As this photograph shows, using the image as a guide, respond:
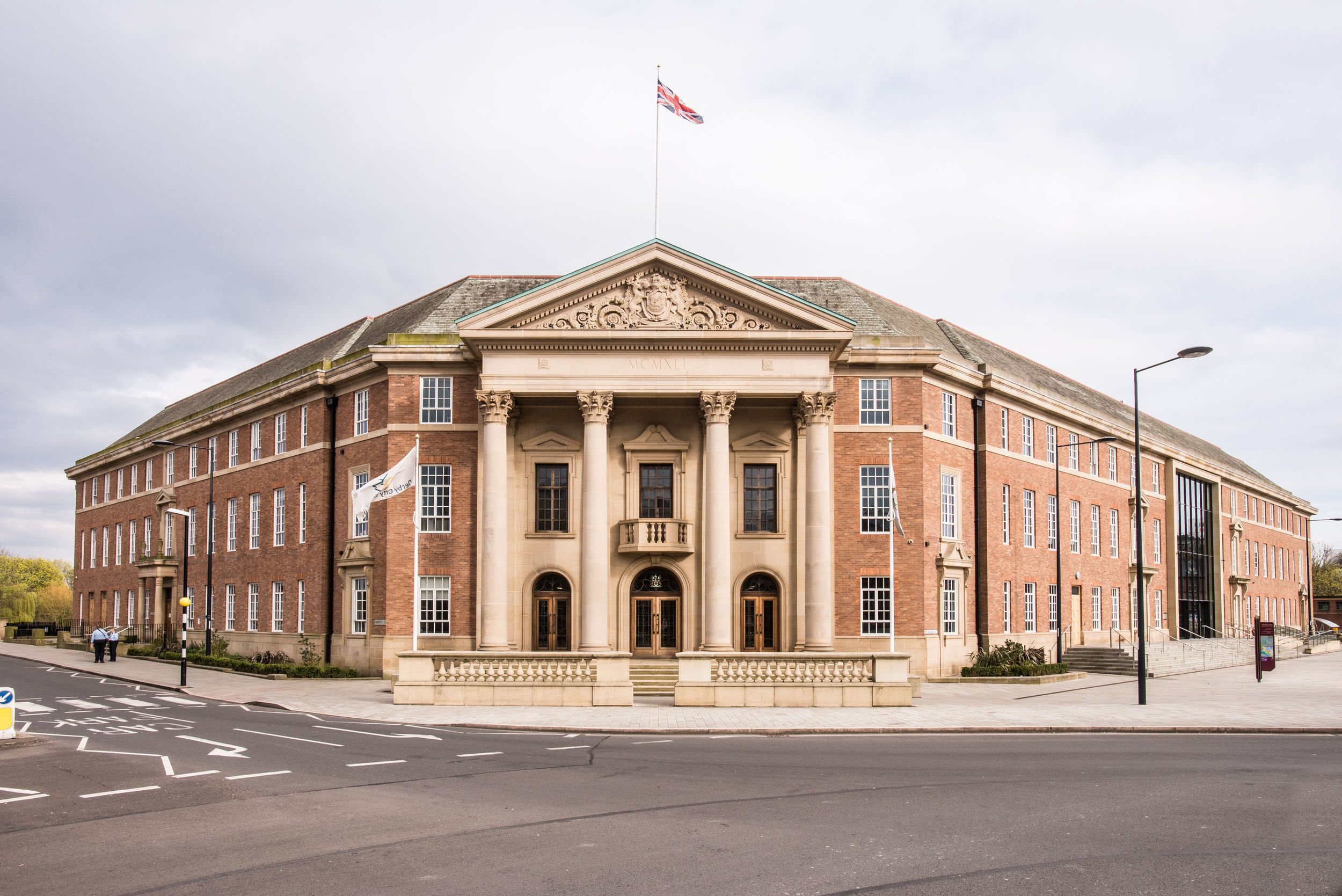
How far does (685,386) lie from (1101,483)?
92.0ft

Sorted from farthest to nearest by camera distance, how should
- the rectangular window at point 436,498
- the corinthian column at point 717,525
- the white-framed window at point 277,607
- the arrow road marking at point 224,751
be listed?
the white-framed window at point 277,607 → the rectangular window at point 436,498 → the corinthian column at point 717,525 → the arrow road marking at point 224,751

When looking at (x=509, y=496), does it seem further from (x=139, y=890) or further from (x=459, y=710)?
(x=139, y=890)

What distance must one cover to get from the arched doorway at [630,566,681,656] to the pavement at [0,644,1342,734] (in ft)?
23.3

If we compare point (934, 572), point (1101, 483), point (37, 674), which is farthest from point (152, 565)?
point (1101, 483)

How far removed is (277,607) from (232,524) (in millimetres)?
7442

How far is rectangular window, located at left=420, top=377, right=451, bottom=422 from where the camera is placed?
40375 millimetres

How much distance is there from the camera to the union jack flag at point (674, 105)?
35594mm

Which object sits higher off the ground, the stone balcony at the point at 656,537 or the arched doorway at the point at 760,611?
the stone balcony at the point at 656,537

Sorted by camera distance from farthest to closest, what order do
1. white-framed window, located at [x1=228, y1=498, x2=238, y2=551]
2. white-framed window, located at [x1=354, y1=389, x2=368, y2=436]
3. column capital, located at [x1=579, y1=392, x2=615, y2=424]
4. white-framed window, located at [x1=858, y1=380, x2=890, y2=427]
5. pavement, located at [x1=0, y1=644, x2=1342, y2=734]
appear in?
white-framed window, located at [x1=228, y1=498, x2=238, y2=551], white-framed window, located at [x1=354, y1=389, x2=368, y2=436], white-framed window, located at [x1=858, y1=380, x2=890, y2=427], column capital, located at [x1=579, y1=392, x2=615, y2=424], pavement, located at [x1=0, y1=644, x2=1342, y2=734]

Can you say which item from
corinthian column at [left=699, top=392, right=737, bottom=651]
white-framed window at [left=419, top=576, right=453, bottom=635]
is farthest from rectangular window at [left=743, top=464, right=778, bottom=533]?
white-framed window at [left=419, top=576, right=453, bottom=635]

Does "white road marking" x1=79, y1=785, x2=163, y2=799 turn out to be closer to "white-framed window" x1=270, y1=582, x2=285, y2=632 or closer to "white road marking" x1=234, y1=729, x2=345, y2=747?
"white road marking" x1=234, y1=729, x2=345, y2=747

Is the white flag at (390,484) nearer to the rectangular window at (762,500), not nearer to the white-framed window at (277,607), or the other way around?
the rectangular window at (762,500)

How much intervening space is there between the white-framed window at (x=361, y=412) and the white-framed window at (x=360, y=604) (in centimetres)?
579

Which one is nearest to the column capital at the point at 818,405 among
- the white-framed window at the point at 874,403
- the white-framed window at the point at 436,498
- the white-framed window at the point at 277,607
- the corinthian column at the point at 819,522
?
the corinthian column at the point at 819,522
